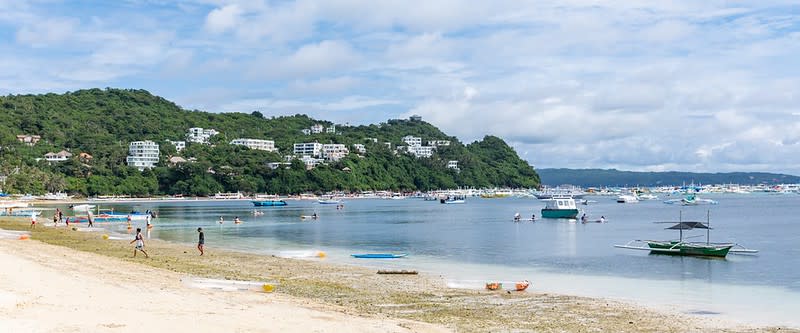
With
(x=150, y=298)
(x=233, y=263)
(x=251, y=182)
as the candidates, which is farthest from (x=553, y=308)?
(x=251, y=182)

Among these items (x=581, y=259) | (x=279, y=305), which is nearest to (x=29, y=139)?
(x=581, y=259)

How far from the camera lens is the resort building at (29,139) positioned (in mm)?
189400

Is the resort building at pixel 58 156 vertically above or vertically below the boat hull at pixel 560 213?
above

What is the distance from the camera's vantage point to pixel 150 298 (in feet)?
61.3

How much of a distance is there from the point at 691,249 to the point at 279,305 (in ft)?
88.4

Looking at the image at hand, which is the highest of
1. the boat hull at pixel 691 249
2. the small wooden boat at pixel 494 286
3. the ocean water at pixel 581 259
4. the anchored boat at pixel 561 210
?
the anchored boat at pixel 561 210

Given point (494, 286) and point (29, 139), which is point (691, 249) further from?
point (29, 139)

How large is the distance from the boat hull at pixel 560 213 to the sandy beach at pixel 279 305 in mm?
55907

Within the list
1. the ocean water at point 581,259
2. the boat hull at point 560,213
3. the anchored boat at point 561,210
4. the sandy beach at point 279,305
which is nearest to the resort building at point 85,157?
the ocean water at point 581,259

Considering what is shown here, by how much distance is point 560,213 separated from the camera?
8381 cm

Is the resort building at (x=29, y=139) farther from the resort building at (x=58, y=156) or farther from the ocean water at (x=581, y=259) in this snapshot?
the ocean water at (x=581, y=259)

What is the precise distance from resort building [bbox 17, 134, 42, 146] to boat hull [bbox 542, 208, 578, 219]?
152 meters

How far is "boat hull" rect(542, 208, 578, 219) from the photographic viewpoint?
273 feet

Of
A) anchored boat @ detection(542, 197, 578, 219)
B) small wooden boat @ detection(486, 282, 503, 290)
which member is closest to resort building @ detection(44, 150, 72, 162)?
anchored boat @ detection(542, 197, 578, 219)
